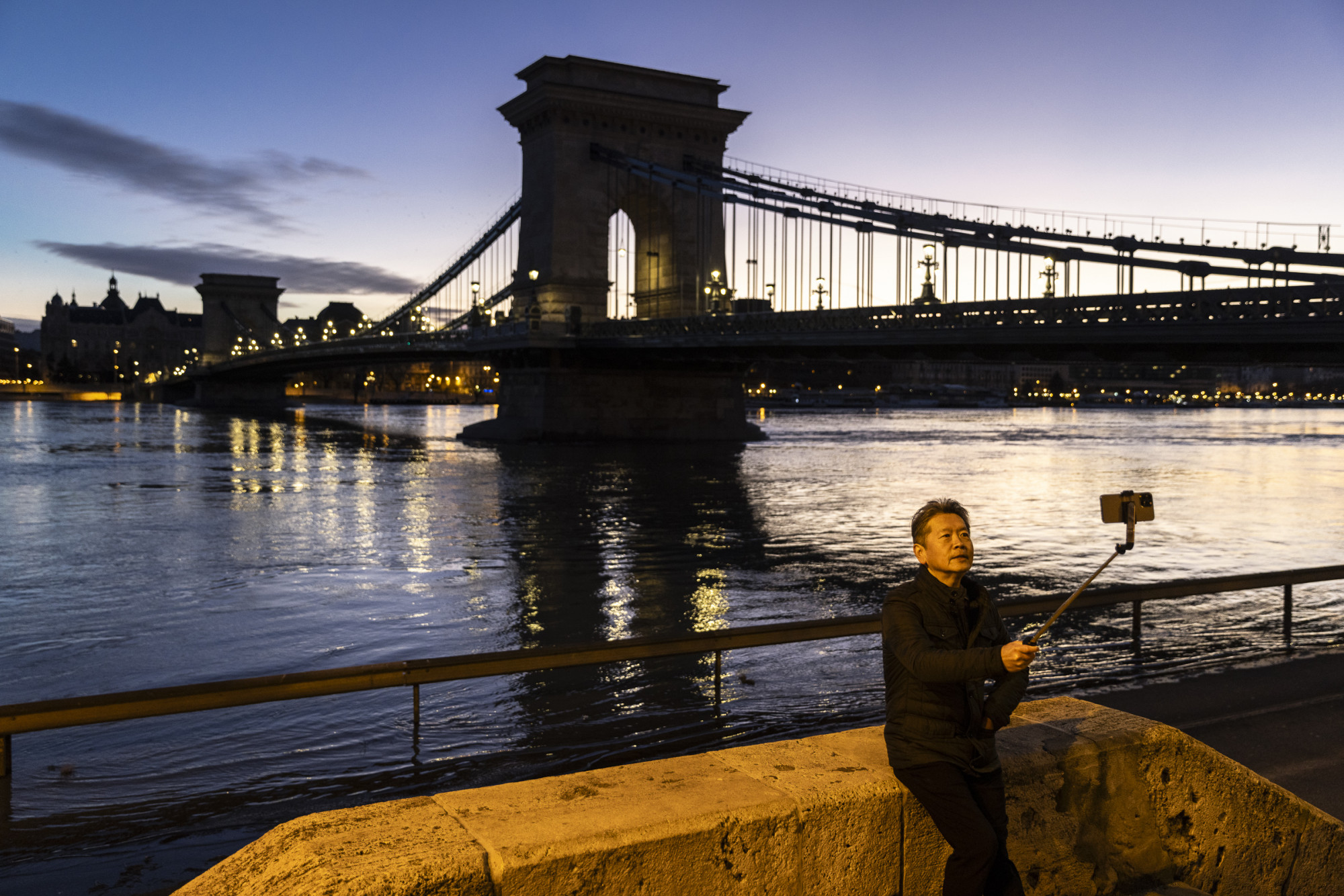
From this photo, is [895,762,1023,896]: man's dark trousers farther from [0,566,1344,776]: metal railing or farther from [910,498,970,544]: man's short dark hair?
[0,566,1344,776]: metal railing

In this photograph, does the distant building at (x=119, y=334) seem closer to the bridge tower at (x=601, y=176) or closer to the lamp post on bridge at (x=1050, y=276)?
the bridge tower at (x=601, y=176)

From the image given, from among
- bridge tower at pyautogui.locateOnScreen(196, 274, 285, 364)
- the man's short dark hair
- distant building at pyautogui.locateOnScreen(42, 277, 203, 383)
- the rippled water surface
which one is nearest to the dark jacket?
the man's short dark hair

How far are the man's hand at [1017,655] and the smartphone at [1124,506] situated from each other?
408 mm

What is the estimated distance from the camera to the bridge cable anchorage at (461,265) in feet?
209

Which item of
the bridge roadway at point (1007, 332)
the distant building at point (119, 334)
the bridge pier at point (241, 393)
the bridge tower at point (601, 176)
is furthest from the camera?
the distant building at point (119, 334)

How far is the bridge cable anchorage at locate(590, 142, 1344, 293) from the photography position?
26.7 metres

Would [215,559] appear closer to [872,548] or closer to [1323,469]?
[872,548]

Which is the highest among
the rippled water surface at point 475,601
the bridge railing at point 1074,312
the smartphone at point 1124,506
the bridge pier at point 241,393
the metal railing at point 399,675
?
the bridge railing at point 1074,312

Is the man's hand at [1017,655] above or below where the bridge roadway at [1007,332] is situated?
below

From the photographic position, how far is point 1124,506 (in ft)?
10.2

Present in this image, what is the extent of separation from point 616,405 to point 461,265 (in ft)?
98.1

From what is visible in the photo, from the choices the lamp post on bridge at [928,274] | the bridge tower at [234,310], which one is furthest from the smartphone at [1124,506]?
the bridge tower at [234,310]

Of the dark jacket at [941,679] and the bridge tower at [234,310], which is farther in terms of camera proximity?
the bridge tower at [234,310]

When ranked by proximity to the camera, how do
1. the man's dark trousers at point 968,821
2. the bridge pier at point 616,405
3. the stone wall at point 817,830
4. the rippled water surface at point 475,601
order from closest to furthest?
the stone wall at point 817,830, the man's dark trousers at point 968,821, the rippled water surface at point 475,601, the bridge pier at point 616,405
